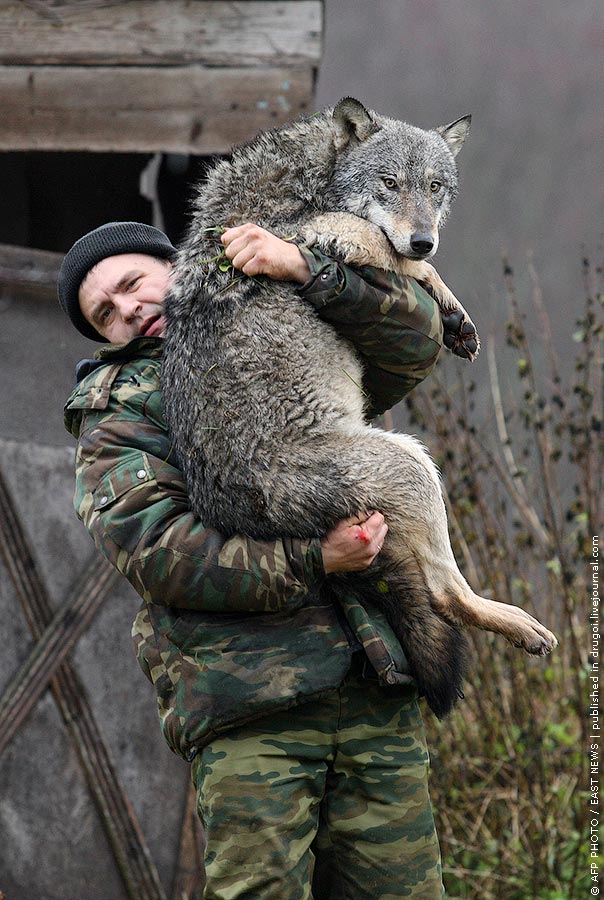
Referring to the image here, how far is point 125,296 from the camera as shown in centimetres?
316

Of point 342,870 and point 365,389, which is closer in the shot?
point 342,870

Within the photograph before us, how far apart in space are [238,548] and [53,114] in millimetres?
3185

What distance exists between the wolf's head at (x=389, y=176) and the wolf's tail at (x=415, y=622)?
41.9 inches

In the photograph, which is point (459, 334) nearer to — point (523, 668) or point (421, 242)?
point (421, 242)

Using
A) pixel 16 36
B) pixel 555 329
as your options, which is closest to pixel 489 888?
pixel 555 329

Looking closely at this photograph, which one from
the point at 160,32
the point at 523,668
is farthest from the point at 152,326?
the point at 523,668

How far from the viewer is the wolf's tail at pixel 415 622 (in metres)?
2.85

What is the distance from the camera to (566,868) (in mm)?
4812

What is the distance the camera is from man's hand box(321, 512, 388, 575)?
106 inches

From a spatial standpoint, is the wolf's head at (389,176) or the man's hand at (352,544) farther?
the wolf's head at (389,176)

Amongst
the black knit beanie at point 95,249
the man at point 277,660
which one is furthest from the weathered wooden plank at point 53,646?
the man at point 277,660

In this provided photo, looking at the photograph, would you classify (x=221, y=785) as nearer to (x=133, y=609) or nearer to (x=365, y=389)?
(x=365, y=389)

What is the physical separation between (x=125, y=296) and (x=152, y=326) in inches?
5.3

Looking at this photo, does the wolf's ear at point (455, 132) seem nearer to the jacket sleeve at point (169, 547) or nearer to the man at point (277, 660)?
the man at point (277, 660)
